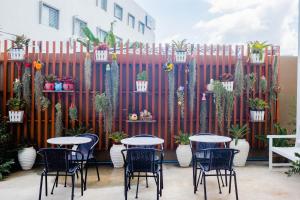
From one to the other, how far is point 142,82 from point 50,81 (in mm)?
1914

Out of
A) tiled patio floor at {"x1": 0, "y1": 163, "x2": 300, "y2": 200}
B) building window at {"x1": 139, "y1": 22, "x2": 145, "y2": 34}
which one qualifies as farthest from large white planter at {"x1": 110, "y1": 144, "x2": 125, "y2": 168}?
building window at {"x1": 139, "y1": 22, "x2": 145, "y2": 34}

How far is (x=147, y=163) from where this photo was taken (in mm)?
4301

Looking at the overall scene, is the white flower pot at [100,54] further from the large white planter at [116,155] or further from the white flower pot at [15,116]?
the white flower pot at [15,116]

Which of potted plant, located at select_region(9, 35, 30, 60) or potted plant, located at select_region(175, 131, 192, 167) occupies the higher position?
potted plant, located at select_region(9, 35, 30, 60)

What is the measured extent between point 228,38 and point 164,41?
151 cm

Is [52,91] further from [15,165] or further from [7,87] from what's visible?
[15,165]

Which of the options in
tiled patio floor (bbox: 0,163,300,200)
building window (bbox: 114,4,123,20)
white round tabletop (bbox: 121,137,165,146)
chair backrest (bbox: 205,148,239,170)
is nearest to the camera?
chair backrest (bbox: 205,148,239,170)

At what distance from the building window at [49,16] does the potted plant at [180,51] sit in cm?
580

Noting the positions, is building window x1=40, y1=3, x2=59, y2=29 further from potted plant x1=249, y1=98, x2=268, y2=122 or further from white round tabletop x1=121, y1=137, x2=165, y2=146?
potted plant x1=249, y1=98, x2=268, y2=122

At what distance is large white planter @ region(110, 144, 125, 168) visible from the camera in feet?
20.3

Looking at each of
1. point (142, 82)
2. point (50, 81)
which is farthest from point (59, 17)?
point (142, 82)

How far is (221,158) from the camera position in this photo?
13.9ft

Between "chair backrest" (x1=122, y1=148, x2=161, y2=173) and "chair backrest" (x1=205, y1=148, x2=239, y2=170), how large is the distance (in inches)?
31.3

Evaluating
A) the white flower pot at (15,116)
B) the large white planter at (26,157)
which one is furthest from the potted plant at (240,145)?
the white flower pot at (15,116)
